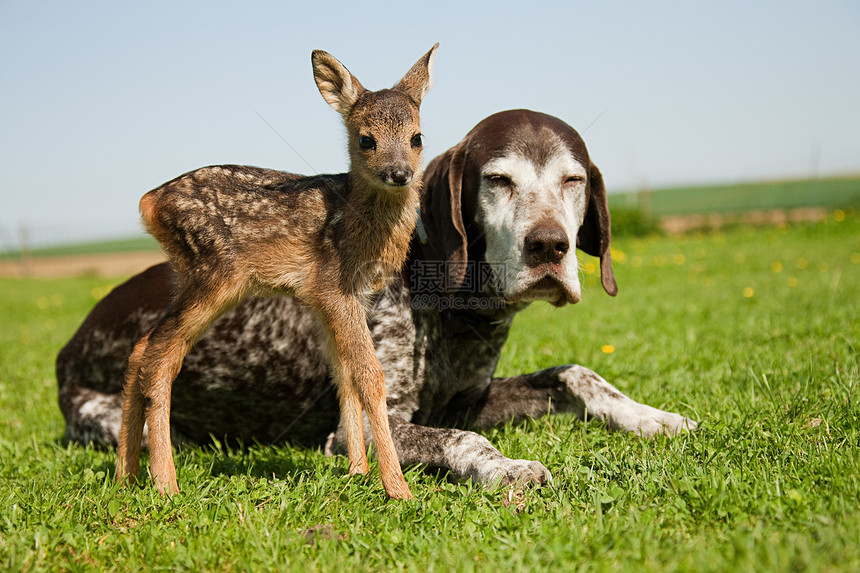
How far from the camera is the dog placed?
13.2 ft

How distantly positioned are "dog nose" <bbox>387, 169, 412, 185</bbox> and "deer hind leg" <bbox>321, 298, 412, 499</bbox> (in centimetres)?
64

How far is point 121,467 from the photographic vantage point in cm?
359

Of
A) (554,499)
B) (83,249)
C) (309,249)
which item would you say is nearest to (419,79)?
(309,249)

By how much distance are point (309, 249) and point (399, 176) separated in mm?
623

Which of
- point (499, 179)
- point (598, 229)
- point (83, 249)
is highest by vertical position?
point (499, 179)

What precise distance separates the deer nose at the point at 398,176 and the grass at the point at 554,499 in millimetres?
1483

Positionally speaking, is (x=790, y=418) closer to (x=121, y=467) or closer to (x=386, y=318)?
(x=386, y=318)

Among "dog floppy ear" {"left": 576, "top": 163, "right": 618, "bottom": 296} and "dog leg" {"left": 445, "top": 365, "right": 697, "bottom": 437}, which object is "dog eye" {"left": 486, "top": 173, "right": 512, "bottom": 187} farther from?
"dog leg" {"left": 445, "top": 365, "right": 697, "bottom": 437}

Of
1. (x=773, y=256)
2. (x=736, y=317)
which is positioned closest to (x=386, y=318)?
(x=736, y=317)

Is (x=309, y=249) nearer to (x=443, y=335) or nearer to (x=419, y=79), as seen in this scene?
(x=419, y=79)

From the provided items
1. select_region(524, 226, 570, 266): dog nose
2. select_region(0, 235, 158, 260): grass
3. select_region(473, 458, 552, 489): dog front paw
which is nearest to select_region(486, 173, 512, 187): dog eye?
select_region(524, 226, 570, 266): dog nose

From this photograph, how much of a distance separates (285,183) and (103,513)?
184cm

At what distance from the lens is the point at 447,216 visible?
4.32 m

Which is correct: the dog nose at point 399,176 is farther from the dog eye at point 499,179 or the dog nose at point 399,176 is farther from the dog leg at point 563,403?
the dog leg at point 563,403
